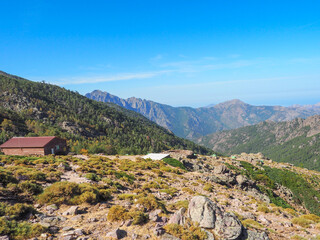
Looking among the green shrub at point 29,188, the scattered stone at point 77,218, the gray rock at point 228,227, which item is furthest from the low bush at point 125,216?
the green shrub at point 29,188

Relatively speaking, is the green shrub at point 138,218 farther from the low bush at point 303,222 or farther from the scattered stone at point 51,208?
the low bush at point 303,222

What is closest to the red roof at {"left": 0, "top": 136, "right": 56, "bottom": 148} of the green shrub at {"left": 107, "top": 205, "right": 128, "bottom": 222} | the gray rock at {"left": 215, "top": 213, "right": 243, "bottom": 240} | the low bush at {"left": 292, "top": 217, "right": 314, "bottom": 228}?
the green shrub at {"left": 107, "top": 205, "right": 128, "bottom": 222}

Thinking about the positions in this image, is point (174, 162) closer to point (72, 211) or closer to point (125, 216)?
point (125, 216)

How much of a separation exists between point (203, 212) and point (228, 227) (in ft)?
5.40

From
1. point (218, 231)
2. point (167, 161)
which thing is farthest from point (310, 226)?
point (167, 161)

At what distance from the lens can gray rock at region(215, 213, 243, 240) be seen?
10.1m

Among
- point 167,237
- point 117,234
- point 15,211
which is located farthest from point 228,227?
point 15,211

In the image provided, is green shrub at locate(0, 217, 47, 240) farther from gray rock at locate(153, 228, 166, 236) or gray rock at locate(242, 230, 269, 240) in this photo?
gray rock at locate(242, 230, 269, 240)

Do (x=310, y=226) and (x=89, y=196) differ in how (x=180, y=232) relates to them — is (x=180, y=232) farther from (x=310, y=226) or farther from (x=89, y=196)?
(x=310, y=226)

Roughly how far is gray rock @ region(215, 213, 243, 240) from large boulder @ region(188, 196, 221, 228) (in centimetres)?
36

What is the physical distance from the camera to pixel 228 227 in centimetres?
1052

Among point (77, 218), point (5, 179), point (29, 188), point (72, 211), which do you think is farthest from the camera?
point (5, 179)

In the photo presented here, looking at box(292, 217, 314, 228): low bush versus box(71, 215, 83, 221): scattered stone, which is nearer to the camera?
box(71, 215, 83, 221): scattered stone

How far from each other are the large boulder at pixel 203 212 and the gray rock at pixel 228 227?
36cm
